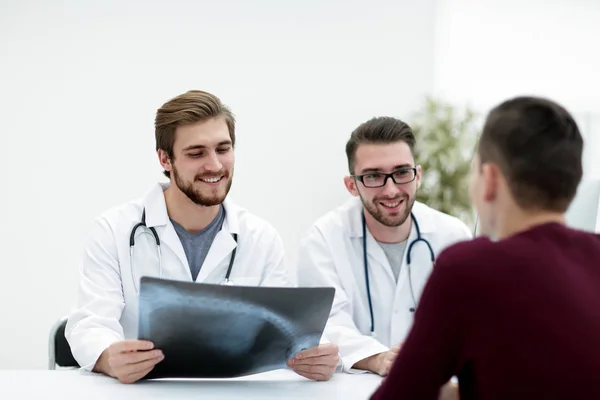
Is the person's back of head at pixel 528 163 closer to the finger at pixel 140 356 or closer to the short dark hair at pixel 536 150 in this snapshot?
the short dark hair at pixel 536 150

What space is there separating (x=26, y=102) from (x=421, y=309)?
350 centimetres

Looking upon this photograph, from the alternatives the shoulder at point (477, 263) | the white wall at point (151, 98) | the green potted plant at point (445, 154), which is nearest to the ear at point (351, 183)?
the shoulder at point (477, 263)

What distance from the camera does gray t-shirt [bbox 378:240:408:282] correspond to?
8.07 ft

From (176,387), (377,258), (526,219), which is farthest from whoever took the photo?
(377,258)

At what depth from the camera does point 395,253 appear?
2479mm

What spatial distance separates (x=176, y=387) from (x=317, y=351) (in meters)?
0.35

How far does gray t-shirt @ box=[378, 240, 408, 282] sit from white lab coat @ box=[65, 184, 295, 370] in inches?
14.9

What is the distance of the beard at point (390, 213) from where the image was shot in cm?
236

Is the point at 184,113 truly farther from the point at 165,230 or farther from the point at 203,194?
the point at 165,230

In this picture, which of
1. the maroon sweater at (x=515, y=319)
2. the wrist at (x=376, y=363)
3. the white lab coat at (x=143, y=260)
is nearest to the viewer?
Answer: the maroon sweater at (x=515, y=319)

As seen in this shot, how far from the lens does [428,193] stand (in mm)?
4105

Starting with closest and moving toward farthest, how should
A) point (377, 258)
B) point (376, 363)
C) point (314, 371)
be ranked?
1. point (314, 371)
2. point (376, 363)
3. point (377, 258)

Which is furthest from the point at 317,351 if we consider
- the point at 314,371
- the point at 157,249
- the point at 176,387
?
the point at 157,249

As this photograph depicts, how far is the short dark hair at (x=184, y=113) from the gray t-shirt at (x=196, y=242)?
25cm
